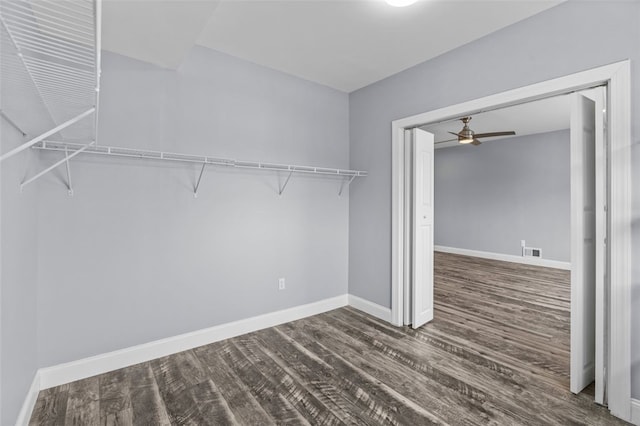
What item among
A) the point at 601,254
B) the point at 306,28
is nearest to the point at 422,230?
the point at 601,254

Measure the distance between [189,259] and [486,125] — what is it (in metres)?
5.29

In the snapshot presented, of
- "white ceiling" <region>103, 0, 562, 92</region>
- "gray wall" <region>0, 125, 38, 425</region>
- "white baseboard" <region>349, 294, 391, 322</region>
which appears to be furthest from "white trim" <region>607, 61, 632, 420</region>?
"gray wall" <region>0, 125, 38, 425</region>

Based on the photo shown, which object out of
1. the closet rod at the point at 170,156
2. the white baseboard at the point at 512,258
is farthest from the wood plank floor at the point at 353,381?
the white baseboard at the point at 512,258

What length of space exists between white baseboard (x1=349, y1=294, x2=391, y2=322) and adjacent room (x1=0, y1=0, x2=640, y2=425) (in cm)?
2

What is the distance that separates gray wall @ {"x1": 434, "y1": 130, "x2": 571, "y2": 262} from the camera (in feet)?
18.9

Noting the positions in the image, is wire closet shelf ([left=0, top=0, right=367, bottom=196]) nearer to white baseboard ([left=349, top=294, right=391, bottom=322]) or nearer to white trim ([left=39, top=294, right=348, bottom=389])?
white trim ([left=39, top=294, right=348, bottom=389])

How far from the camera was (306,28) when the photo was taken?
95.3 inches

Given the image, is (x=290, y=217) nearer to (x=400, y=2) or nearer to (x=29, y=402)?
(x=400, y=2)

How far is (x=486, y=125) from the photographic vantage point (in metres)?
5.45

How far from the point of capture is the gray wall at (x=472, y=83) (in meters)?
1.82

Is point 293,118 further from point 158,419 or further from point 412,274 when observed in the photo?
point 158,419

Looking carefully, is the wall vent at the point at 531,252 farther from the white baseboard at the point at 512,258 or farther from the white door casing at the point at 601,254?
the white door casing at the point at 601,254

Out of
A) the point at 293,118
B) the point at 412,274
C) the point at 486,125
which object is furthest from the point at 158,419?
the point at 486,125

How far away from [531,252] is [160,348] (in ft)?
21.4
